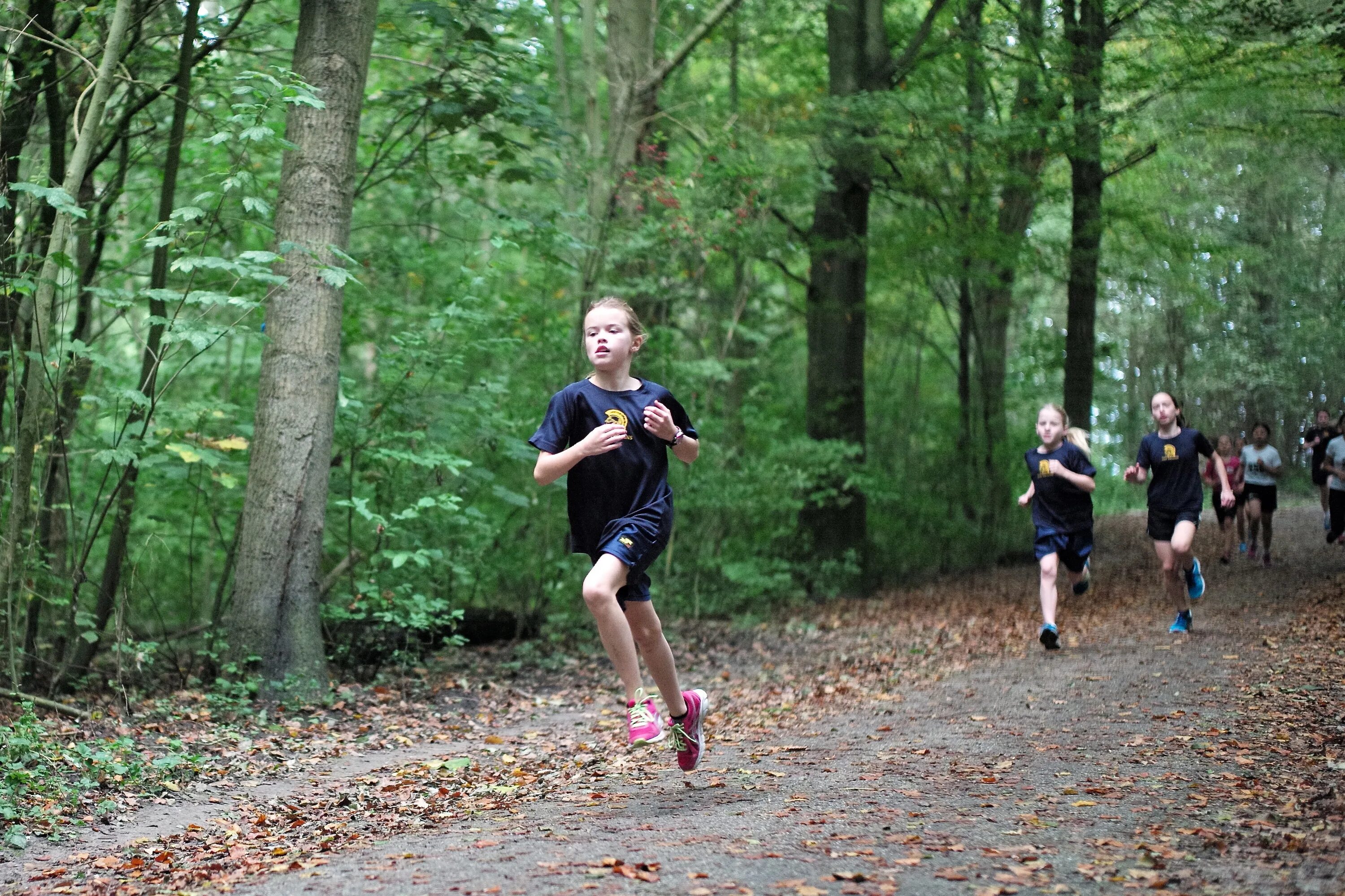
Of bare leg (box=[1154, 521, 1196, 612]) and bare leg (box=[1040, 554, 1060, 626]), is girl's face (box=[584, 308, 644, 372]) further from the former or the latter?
bare leg (box=[1154, 521, 1196, 612])

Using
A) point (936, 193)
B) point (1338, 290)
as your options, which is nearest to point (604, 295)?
point (936, 193)

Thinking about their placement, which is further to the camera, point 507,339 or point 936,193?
point 936,193

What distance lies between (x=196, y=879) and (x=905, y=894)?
2537 millimetres

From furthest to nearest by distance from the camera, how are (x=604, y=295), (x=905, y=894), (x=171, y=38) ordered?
1. (x=604, y=295)
2. (x=171, y=38)
3. (x=905, y=894)

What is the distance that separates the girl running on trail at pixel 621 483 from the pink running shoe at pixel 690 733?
197 millimetres

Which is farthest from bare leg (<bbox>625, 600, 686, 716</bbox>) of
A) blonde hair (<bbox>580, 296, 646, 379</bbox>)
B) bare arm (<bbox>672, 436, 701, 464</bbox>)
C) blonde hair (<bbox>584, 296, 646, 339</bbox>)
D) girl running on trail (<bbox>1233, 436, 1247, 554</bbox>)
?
girl running on trail (<bbox>1233, 436, 1247, 554</bbox>)

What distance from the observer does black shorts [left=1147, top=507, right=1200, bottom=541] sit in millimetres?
9289

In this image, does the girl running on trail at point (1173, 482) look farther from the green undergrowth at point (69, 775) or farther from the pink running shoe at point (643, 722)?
the green undergrowth at point (69, 775)

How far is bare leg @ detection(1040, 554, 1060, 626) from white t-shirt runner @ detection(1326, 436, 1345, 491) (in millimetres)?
7199

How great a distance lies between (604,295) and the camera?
12.2m

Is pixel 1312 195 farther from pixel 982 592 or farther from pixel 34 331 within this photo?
pixel 34 331

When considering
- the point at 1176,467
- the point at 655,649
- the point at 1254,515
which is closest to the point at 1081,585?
the point at 1176,467

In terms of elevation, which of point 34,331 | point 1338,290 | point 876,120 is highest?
point 876,120

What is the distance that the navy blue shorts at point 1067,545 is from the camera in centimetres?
939
